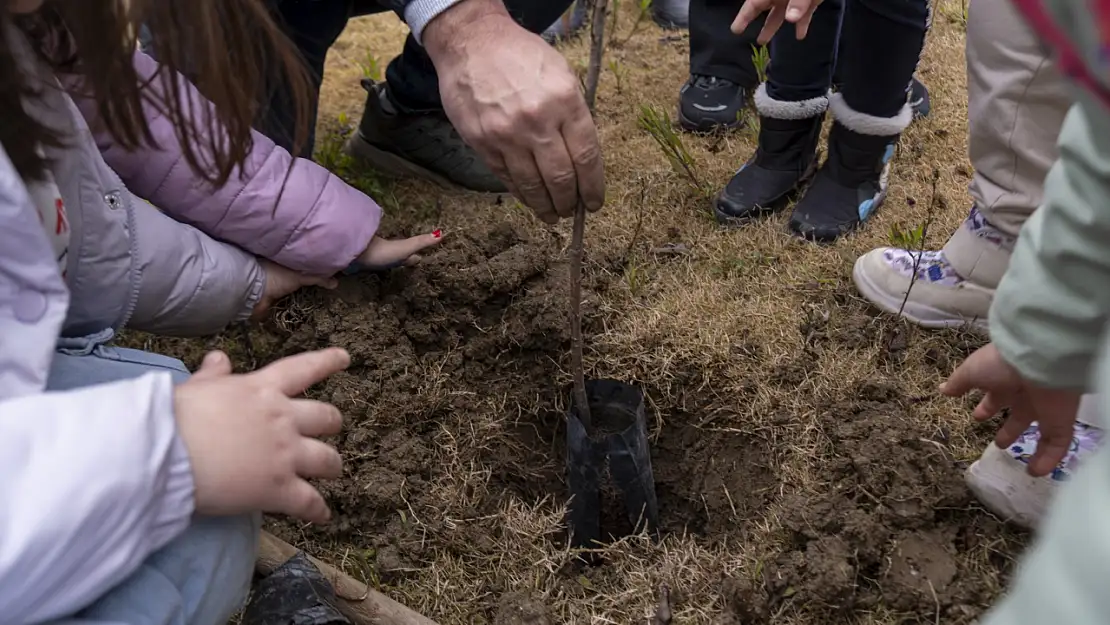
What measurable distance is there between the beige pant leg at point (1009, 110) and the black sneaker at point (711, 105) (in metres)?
1.06

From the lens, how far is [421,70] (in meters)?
2.47

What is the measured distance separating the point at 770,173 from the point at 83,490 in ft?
6.18

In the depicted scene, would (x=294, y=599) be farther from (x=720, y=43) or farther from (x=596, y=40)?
(x=720, y=43)

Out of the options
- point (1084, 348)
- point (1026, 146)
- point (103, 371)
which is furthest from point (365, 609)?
point (1026, 146)

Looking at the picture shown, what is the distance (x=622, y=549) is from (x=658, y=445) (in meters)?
0.30

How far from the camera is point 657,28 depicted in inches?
138

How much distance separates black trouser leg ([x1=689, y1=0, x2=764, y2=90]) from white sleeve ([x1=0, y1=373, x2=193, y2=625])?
2.16 metres

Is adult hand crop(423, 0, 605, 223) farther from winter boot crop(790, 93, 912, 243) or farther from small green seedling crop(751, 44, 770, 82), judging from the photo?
small green seedling crop(751, 44, 770, 82)

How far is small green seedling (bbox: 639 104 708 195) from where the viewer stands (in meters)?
2.25

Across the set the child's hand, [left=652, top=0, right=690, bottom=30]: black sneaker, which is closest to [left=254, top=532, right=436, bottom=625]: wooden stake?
the child's hand

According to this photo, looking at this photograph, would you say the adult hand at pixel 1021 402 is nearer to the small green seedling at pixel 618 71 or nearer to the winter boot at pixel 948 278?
the winter boot at pixel 948 278

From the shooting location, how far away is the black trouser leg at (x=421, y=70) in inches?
91.8

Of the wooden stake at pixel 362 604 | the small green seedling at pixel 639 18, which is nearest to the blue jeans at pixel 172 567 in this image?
the wooden stake at pixel 362 604

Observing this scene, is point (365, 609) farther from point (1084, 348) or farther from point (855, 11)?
point (855, 11)
